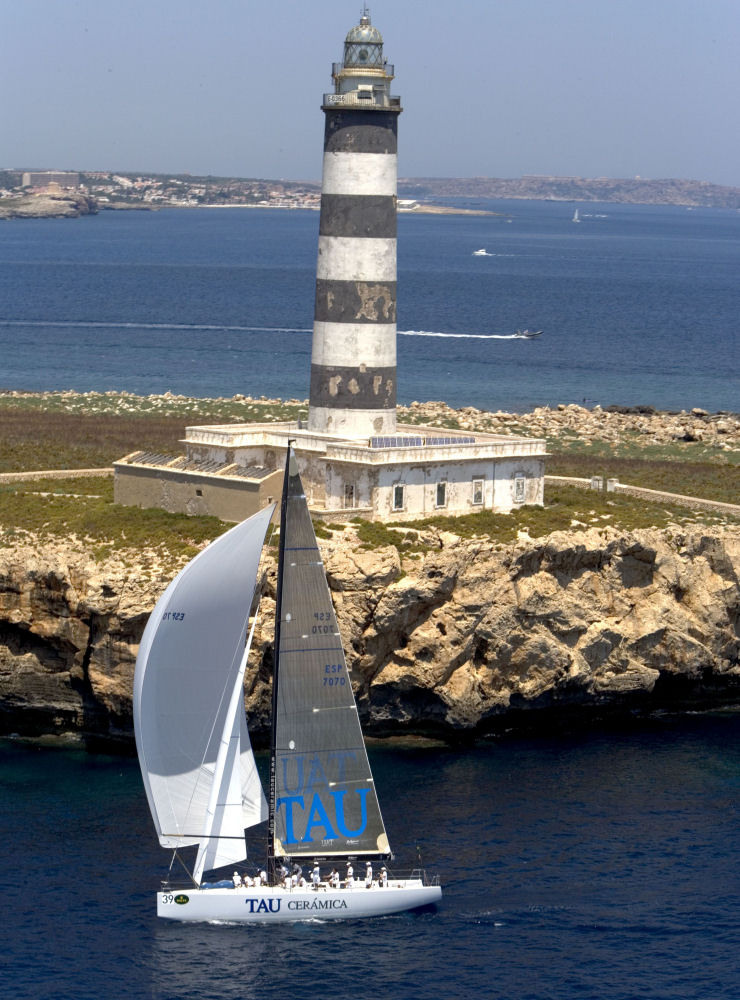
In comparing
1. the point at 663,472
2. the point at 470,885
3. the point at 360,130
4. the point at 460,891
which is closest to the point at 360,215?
the point at 360,130

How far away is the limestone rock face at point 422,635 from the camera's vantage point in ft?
143

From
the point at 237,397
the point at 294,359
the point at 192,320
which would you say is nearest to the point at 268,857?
the point at 237,397

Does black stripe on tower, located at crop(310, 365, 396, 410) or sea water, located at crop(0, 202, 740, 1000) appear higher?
black stripe on tower, located at crop(310, 365, 396, 410)

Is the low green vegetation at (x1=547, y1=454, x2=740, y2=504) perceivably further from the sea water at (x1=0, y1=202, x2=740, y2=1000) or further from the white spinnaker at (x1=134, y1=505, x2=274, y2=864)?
the white spinnaker at (x1=134, y1=505, x2=274, y2=864)

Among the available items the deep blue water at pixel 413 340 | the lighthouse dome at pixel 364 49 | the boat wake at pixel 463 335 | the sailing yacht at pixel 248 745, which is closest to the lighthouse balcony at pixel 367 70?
the lighthouse dome at pixel 364 49

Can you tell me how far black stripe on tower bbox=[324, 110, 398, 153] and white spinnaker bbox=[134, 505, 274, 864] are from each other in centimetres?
→ 1748

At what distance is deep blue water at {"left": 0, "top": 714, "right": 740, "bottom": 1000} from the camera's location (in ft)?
101

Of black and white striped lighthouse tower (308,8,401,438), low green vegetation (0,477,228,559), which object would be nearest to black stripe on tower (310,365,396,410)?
black and white striped lighthouse tower (308,8,401,438)

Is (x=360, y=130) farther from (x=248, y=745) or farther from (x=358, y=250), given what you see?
(x=248, y=745)

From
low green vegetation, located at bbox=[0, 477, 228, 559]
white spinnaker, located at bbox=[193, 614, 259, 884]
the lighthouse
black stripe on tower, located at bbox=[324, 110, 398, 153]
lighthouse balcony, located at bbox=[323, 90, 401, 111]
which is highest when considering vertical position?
lighthouse balcony, located at bbox=[323, 90, 401, 111]

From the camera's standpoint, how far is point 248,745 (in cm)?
3459

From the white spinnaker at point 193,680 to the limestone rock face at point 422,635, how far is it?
9.18 metres

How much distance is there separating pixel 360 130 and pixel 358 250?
11.1ft

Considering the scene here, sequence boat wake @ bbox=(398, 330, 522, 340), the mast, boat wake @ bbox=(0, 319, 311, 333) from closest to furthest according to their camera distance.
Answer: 1. the mast
2. boat wake @ bbox=(398, 330, 522, 340)
3. boat wake @ bbox=(0, 319, 311, 333)
